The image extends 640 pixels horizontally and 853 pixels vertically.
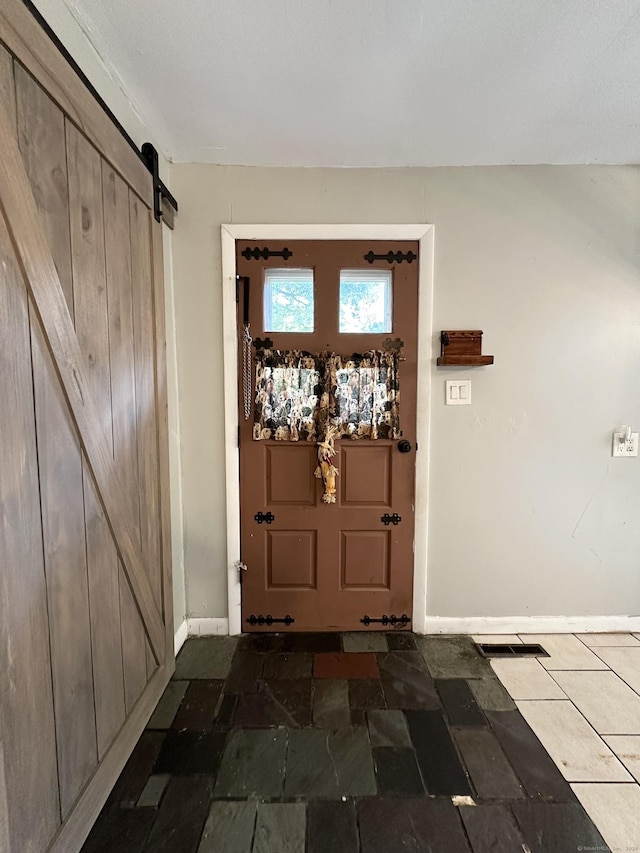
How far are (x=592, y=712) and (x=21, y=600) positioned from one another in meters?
2.15

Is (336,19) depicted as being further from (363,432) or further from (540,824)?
(540,824)

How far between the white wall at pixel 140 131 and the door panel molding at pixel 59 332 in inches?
22.6

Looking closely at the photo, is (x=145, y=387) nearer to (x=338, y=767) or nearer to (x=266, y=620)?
(x=266, y=620)

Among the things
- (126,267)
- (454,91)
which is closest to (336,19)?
(454,91)

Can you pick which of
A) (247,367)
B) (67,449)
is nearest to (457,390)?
(247,367)

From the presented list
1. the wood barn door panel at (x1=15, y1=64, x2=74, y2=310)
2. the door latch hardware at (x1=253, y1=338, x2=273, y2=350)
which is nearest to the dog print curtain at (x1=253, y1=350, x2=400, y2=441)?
the door latch hardware at (x1=253, y1=338, x2=273, y2=350)

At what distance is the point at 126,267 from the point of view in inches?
58.4

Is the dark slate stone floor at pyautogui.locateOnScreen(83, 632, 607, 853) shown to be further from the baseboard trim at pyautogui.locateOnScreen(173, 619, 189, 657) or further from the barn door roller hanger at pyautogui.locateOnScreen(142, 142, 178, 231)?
the barn door roller hanger at pyautogui.locateOnScreen(142, 142, 178, 231)

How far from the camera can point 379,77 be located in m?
1.49

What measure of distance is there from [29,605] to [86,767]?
64cm

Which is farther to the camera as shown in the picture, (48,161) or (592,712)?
(592,712)

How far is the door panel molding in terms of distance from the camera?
0.89 meters

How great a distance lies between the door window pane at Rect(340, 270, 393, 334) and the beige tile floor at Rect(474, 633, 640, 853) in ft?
5.94

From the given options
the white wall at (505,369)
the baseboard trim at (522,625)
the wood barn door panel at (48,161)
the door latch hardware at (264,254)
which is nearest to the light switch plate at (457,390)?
the white wall at (505,369)
